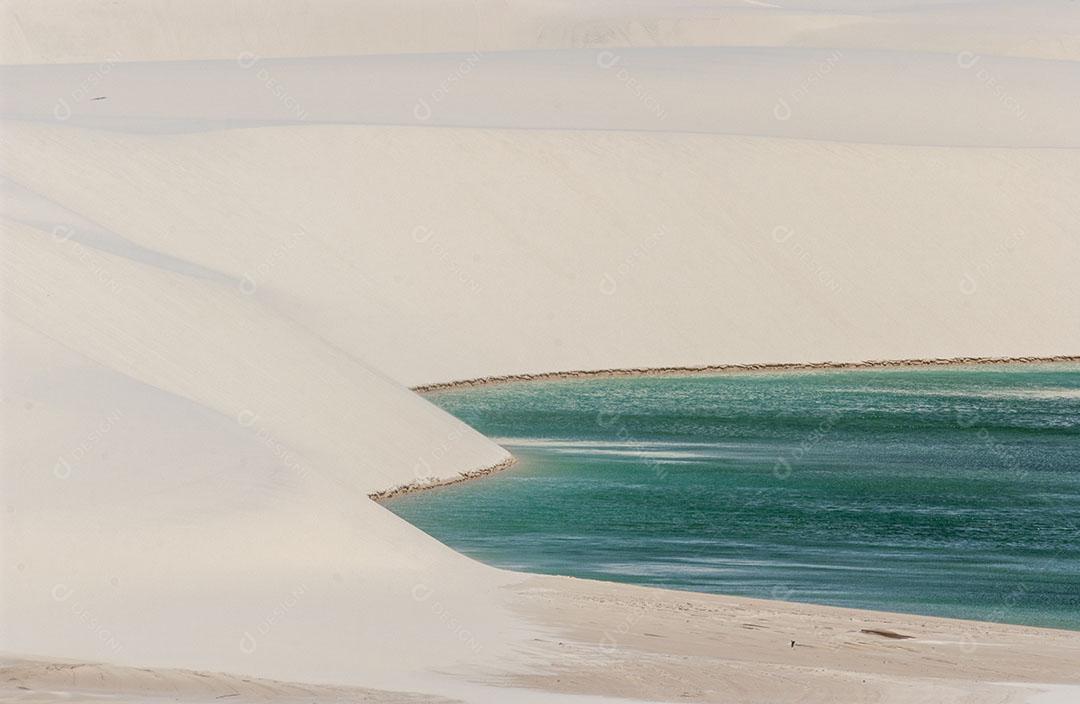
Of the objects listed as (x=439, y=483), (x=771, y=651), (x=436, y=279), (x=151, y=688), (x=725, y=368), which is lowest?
(x=151, y=688)

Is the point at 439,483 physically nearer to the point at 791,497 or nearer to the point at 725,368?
the point at 791,497

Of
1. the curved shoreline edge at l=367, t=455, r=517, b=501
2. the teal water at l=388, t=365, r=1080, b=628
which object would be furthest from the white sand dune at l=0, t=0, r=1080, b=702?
the teal water at l=388, t=365, r=1080, b=628

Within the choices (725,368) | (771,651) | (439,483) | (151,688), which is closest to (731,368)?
(725,368)

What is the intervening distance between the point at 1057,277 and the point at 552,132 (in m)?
12.7

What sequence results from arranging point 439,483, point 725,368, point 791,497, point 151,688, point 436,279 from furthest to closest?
point 436,279
point 725,368
point 439,483
point 791,497
point 151,688

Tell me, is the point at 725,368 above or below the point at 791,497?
above

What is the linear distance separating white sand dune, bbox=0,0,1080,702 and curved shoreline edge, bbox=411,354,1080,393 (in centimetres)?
38

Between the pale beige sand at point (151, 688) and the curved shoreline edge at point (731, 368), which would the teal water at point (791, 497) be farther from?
the pale beige sand at point (151, 688)

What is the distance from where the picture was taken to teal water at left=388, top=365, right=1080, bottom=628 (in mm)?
16625

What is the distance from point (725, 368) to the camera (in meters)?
38.5

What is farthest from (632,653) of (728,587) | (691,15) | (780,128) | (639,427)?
(691,15)

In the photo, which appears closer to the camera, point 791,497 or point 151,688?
point 151,688

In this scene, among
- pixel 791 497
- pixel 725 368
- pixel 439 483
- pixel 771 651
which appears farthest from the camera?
A: pixel 725 368

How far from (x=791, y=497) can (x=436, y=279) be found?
19.2 meters
